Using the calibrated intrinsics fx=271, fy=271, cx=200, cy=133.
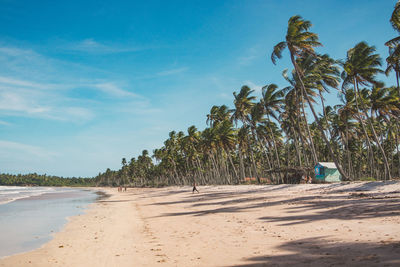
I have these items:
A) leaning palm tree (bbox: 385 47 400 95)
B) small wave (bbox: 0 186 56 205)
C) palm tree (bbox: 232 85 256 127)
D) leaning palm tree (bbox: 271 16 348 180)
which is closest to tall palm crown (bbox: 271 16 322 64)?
leaning palm tree (bbox: 271 16 348 180)

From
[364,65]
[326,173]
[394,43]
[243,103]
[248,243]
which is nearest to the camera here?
[248,243]

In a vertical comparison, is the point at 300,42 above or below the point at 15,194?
above

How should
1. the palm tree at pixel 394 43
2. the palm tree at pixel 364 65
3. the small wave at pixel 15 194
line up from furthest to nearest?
the small wave at pixel 15 194 → the palm tree at pixel 364 65 → the palm tree at pixel 394 43

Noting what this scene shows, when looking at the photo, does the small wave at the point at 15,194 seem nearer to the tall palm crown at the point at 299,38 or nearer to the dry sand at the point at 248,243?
the dry sand at the point at 248,243

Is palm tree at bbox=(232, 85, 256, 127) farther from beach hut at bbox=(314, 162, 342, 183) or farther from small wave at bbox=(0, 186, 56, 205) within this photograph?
small wave at bbox=(0, 186, 56, 205)

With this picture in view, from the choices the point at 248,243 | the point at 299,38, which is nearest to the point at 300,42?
the point at 299,38

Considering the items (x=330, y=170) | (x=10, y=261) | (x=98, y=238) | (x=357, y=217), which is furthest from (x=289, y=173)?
(x=10, y=261)

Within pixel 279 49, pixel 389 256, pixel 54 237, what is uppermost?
pixel 279 49

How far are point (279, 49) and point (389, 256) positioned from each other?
27.4 metres

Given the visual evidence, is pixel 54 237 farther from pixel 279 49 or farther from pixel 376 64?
pixel 376 64

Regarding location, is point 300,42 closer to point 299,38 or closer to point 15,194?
point 299,38

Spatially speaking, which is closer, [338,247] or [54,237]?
[338,247]

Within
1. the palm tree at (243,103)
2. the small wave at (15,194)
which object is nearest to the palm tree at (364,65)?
the palm tree at (243,103)

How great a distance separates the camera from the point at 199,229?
410 inches
